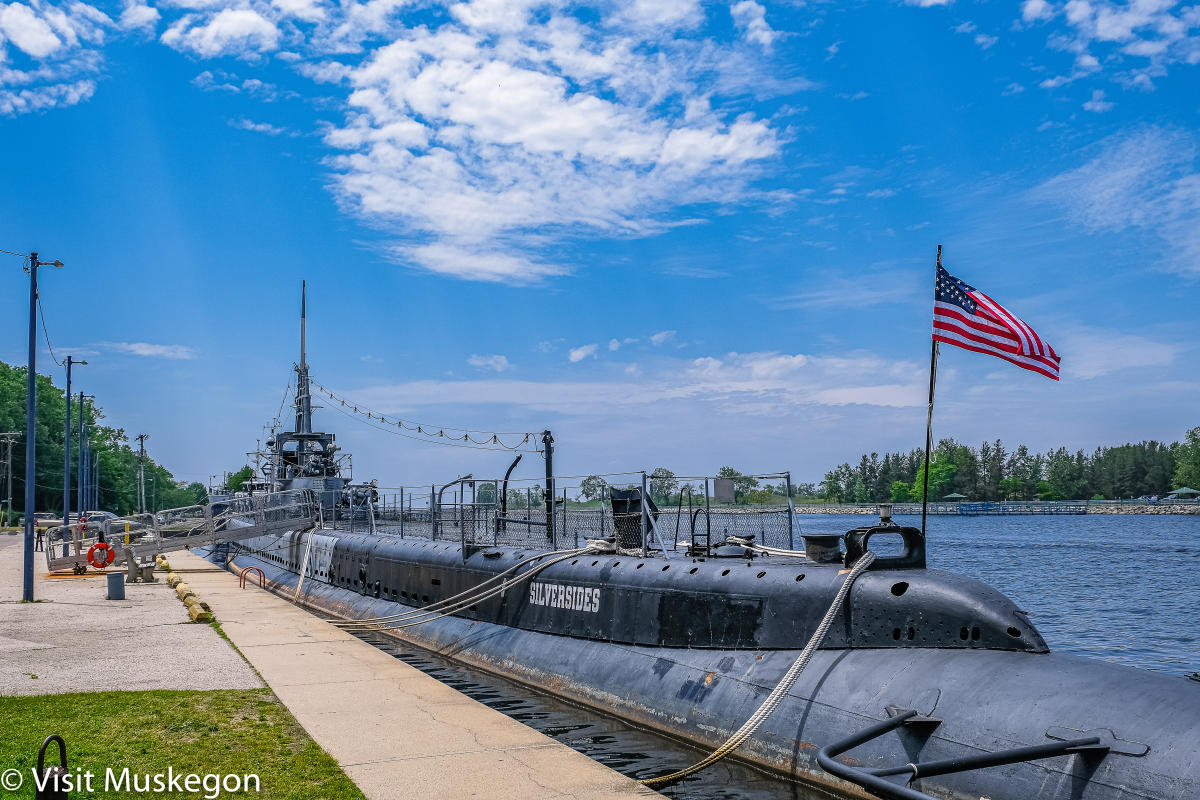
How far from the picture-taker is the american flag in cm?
1191

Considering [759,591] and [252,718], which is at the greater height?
[759,591]

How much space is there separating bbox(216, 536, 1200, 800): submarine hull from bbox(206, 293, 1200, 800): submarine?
0.7 inches

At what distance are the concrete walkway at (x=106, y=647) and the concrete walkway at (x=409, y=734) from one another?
2.45ft

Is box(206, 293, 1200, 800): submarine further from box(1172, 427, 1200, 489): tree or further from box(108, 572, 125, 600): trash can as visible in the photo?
box(1172, 427, 1200, 489): tree

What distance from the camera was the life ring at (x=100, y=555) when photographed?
1304 inches

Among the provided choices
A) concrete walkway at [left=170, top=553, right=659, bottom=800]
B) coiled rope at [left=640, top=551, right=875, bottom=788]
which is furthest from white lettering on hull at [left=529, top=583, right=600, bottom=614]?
coiled rope at [left=640, top=551, right=875, bottom=788]

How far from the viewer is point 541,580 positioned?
55.7 ft

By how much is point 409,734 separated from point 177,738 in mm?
2513

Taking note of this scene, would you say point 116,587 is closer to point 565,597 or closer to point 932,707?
point 565,597

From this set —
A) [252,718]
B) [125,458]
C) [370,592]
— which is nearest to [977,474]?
[125,458]

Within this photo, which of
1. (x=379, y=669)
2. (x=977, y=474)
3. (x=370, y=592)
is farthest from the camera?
(x=977, y=474)

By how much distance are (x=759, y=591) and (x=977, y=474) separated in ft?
572

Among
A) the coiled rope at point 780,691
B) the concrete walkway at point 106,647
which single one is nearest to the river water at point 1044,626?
the coiled rope at point 780,691

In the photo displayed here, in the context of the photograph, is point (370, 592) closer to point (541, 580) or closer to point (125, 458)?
point (541, 580)
